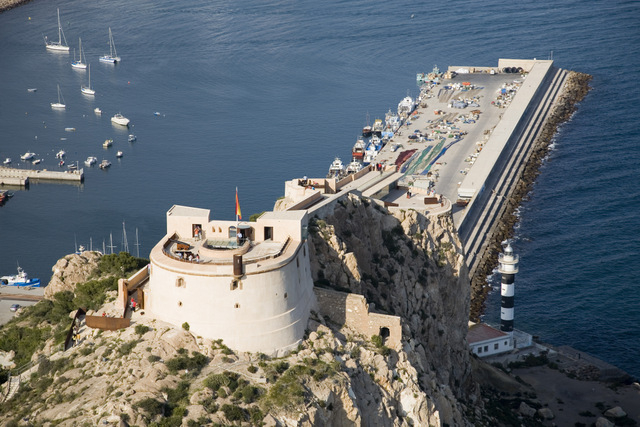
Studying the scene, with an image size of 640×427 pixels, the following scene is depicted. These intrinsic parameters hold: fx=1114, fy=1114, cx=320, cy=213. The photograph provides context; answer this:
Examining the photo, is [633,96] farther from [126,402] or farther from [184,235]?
[126,402]

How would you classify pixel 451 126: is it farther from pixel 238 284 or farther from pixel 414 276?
pixel 238 284

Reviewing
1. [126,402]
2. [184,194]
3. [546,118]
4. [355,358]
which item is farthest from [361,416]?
[546,118]

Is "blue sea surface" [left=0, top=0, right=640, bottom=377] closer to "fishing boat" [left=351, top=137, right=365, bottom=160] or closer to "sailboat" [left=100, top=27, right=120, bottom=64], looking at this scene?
"sailboat" [left=100, top=27, right=120, bottom=64]

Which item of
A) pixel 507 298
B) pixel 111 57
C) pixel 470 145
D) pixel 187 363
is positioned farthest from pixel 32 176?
pixel 187 363

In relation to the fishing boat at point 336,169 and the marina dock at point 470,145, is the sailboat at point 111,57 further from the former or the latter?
the fishing boat at point 336,169

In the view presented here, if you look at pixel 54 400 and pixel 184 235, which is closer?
pixel 54 400

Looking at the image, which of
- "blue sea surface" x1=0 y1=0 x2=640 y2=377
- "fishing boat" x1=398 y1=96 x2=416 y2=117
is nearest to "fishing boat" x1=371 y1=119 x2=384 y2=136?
"blue sea surface" x1=0 y1=0 x2=640 y2=377

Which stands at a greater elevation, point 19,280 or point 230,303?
point 230,303
